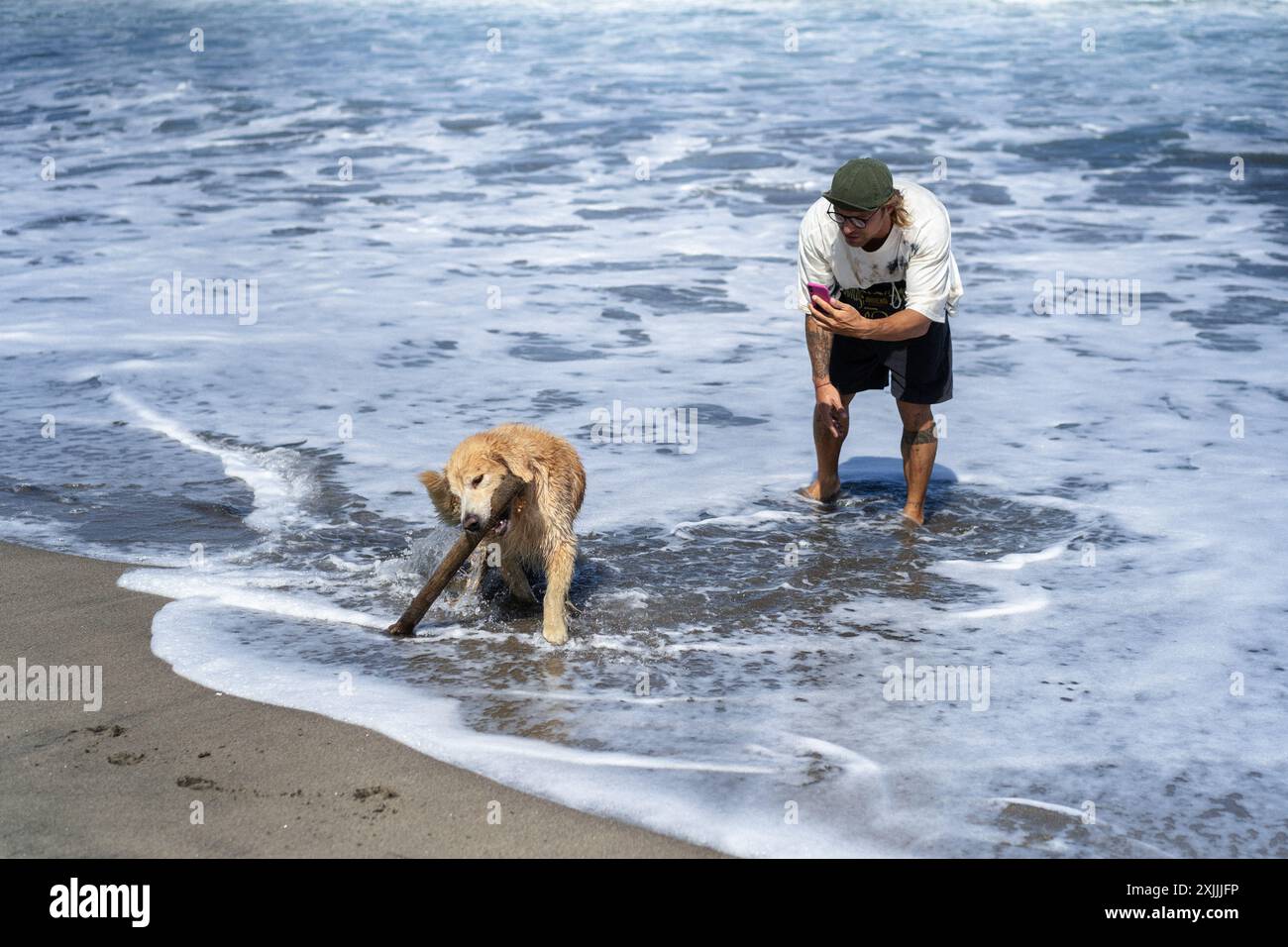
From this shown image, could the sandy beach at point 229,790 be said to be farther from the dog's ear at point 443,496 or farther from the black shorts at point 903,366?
the black shorts at point 903,366

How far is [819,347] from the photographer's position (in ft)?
23.2

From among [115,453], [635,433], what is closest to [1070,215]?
[635,433]

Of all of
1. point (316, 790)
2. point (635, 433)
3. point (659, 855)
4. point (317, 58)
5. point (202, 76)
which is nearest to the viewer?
point (659, 855)

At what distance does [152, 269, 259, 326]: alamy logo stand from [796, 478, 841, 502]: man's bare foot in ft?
18.4

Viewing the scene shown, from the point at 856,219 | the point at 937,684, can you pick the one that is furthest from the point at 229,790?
the point at 856,219

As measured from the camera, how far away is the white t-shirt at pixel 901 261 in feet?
21.4

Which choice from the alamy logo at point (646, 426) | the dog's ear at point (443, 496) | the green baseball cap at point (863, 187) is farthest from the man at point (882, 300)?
the dog's ear at point (443, 496)

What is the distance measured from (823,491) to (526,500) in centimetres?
244

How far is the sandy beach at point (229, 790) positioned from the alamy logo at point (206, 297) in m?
6.45
